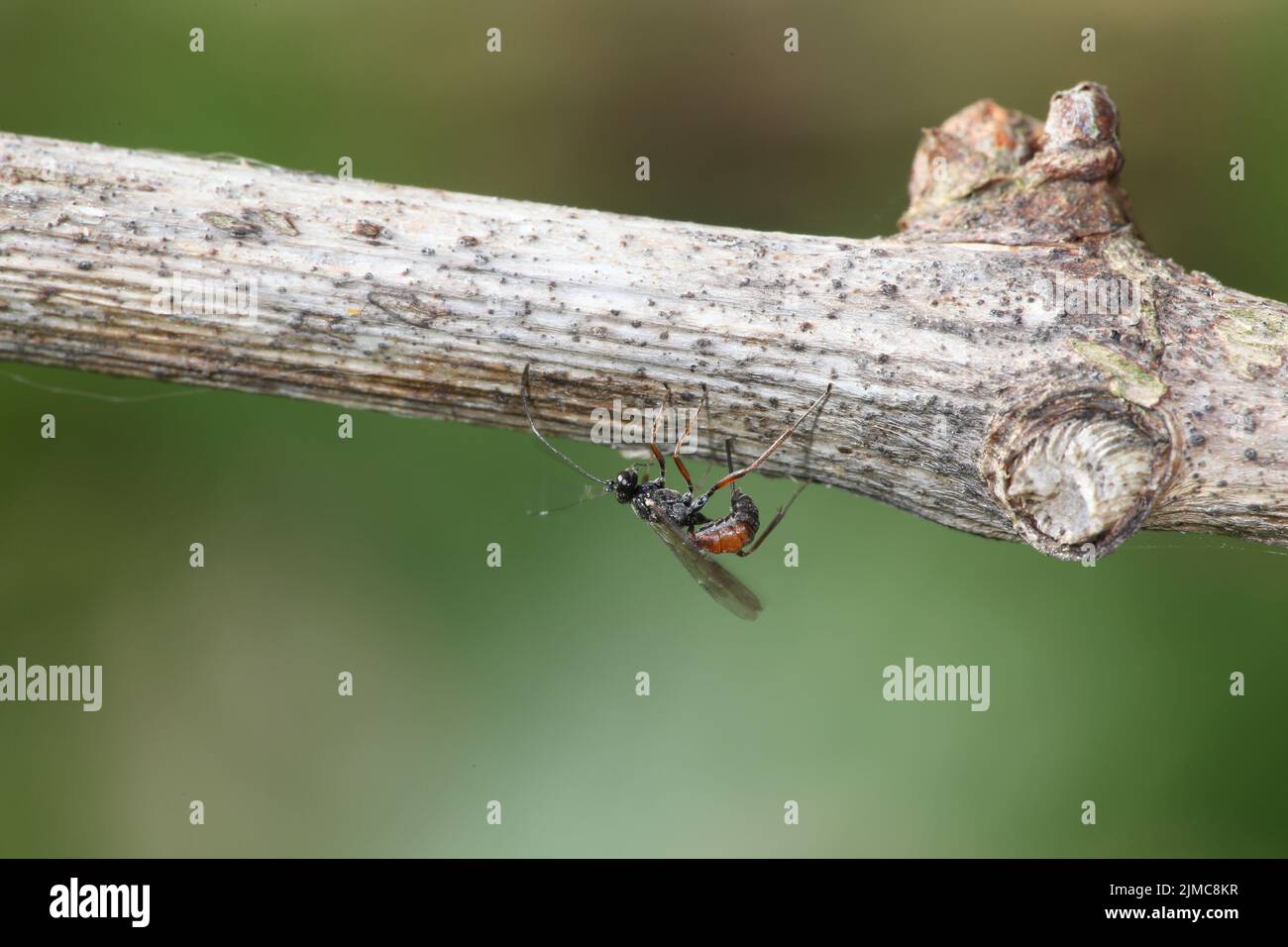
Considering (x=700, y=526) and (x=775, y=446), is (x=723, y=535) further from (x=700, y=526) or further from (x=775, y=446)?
(x=775, y=446)

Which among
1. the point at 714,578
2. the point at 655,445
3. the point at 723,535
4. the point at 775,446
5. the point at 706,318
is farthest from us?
the point at 723,535

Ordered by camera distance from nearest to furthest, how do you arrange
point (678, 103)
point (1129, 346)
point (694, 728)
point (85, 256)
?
point (1129, 346), point (85, 256), point (694, 728), point (678, 103)

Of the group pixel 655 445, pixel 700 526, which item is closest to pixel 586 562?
pixel 700 526

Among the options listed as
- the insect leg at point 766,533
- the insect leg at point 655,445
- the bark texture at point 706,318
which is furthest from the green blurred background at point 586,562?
the bark texture at point 706,318

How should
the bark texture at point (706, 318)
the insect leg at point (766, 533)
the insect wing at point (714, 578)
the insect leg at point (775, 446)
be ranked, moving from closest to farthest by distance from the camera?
the bark texture at point (706, 318) → the insect leg at point (775, 446) → the insect wing at point (714, 578) → the insect leg at point (766, 533)

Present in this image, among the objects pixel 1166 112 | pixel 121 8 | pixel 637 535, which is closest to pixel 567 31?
pixel 121 8

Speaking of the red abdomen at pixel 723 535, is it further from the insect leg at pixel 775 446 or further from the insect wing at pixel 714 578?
the insect leg at pixel 775 446

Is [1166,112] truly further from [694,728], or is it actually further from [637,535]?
[694,728]

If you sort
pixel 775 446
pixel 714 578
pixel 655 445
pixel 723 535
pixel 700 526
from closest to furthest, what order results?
pixel 775 446 < pixel 655 445 < pixel 714 578 < pixel 723 535 < pixel 700 526
